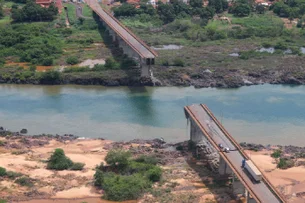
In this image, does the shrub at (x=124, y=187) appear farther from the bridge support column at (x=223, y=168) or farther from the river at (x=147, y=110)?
the river at (x=147, y=110)

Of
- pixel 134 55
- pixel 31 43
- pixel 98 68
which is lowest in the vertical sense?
pixel 98 68

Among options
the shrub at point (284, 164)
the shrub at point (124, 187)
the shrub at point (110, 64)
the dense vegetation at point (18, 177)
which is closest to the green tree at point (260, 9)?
the shrub at point (110, 64)

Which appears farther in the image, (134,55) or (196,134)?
(134,55)

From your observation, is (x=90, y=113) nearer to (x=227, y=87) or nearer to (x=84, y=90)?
(x=84, y=90)

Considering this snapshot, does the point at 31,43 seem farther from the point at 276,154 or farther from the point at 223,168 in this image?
the point at 223,168

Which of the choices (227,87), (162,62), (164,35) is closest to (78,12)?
(164,35)

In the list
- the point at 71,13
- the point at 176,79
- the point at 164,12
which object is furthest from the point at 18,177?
the point at 71,13

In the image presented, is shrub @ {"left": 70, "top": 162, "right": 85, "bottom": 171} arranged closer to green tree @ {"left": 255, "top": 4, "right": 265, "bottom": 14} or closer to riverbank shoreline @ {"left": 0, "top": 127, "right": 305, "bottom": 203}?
riverbank shoreline @ {"left": 0, "top": 127, "right": 305, "bottom": 203}
